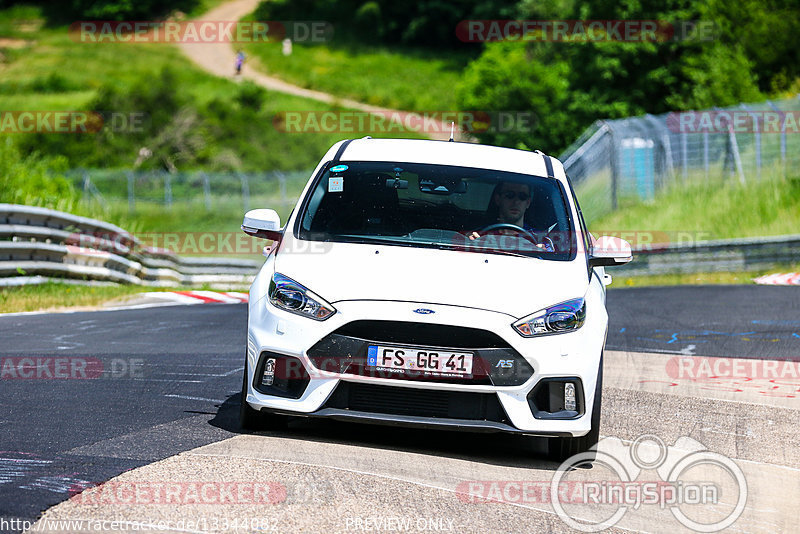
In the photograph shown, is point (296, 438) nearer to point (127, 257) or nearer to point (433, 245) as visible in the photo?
point (433, 245)

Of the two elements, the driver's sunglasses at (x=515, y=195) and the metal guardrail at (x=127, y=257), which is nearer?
the driver's sunglasses at (x=515, y=195)

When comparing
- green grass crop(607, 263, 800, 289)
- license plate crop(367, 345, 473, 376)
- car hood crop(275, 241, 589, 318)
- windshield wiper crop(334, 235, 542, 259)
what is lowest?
green grass crop(607, 263, 800, 289)

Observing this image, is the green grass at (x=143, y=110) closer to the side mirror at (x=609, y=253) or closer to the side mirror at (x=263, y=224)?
the side mirror at (x=263, y=224)

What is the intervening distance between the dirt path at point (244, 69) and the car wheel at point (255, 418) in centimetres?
6412

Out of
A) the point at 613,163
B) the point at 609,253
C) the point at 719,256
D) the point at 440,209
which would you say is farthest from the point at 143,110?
the point at 609,253

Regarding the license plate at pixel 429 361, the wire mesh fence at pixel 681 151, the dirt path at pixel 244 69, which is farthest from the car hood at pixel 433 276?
the dirt path at pixel 244 69

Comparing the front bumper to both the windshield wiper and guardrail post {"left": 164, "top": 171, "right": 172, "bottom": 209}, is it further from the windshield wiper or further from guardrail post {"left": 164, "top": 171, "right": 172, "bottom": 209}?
guardrail post {"left": 164, "top": 171, "right": 172, "bottom": 209}

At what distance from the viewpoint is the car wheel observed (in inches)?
263

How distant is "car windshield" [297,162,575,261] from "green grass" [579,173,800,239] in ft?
58.0

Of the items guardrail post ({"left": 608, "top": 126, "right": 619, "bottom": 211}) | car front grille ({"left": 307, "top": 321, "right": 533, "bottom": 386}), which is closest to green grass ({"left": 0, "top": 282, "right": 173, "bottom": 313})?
car front grille ({"left": 307, "top": 321, "right": 533, "bottom": 386})

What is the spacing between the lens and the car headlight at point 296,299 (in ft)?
20.8

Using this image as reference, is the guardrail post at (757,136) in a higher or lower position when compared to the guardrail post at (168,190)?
higher

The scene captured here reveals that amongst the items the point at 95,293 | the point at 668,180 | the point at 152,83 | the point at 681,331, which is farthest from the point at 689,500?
the point at 152,83


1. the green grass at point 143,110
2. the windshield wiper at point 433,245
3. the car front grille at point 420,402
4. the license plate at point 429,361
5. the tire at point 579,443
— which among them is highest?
the windshield wiper at point 433,245
